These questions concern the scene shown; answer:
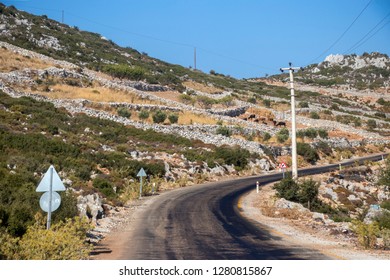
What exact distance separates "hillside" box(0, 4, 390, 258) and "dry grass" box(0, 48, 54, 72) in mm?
180

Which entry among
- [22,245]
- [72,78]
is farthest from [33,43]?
[22,245]

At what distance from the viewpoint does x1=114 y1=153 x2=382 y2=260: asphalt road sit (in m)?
11.0

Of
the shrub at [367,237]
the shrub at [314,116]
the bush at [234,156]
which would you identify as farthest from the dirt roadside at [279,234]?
the shrub at [314,116]

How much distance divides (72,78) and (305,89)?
307 ft

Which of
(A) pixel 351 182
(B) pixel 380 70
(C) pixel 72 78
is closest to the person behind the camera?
(A) pixel 351 182

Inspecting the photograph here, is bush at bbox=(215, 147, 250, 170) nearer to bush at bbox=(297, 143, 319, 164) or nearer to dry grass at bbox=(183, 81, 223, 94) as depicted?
bush at bbox=(297, 143, 319, 164)

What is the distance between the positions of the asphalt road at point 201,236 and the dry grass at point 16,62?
51018mm

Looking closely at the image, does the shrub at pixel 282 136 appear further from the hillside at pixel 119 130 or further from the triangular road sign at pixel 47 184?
the triangular road sign at pixel 47 184

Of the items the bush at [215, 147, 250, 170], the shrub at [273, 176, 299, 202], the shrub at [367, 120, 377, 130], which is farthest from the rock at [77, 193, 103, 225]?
the shrub at [367, 120, 377, 130]

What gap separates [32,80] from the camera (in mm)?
62469

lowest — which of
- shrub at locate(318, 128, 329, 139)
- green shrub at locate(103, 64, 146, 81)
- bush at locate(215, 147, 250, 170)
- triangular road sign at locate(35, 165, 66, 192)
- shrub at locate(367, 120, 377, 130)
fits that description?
triangular road sign at locate(35, 165, 66, 192)

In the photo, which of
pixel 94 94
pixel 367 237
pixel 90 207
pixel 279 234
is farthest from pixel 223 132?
pixel 367 237
